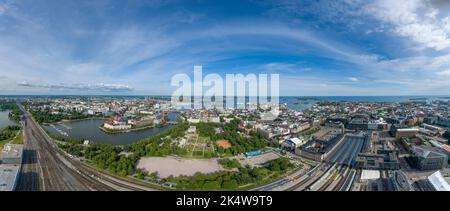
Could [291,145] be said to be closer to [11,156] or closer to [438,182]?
[438,182]

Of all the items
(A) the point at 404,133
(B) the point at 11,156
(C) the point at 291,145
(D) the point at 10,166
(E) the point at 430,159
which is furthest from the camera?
(A) the point at 404,133

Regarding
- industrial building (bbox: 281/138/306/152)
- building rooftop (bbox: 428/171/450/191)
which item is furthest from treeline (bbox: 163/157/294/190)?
building rooftop (bbox: 428/171/450/191)

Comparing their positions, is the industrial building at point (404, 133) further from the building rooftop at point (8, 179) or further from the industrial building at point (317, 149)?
the building rooftop at point (8, 179)

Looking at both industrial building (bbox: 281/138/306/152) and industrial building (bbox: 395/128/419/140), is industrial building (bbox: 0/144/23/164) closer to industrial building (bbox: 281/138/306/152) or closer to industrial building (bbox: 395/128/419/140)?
industrial building (bbox: 281/138/306/152)

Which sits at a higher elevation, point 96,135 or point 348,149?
point 348,149

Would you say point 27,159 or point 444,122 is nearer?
point 27,159

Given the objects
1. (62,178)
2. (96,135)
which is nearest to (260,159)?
(62,178)

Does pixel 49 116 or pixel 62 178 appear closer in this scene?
pixel 62 178

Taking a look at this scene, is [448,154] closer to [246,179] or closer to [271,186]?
[271,186]
